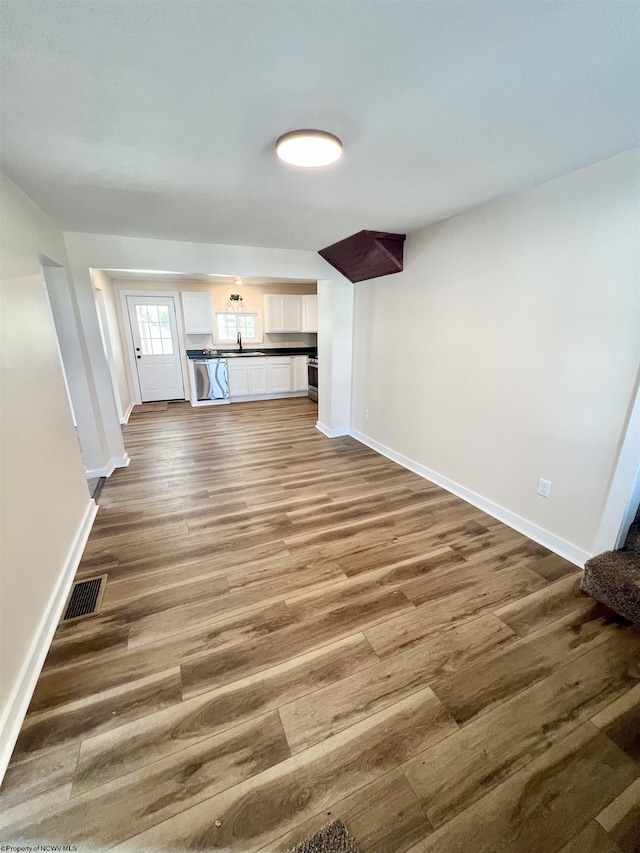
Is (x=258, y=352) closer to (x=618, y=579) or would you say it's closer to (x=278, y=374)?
(x=278, y=374)

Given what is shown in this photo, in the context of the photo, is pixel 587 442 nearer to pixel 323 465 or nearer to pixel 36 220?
pixel 323 465

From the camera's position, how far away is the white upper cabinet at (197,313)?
5957 millimetres

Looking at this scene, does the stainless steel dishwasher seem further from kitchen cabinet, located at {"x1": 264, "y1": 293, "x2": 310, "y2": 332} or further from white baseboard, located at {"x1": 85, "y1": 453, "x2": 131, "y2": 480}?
white baseboard, located at {"x1": 85, "y1": 453, "x2": 131, "y2": 480}

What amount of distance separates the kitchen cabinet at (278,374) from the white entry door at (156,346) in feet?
5.78

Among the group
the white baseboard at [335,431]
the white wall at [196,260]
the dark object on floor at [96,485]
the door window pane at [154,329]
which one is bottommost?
the dark object on floor at [96,485]

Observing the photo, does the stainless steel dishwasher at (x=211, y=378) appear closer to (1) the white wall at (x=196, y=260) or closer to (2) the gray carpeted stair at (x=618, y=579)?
(1) the white wall at (x=196, y=260)

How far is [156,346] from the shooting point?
6.15 m

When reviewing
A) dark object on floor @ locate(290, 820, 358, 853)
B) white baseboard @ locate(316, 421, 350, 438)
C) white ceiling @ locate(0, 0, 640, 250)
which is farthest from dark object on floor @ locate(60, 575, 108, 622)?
white baseboard @ locate(316, 421, 350, 438)

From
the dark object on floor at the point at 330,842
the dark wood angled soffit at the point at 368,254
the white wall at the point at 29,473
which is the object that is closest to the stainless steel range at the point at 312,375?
the dark wood angled soffit at the point at 368,254

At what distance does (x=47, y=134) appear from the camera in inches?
56.4

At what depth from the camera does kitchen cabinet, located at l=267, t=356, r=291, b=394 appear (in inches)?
256

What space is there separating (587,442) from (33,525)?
10.1 feet

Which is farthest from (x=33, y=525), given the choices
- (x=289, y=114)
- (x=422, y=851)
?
(x=289, y=114)

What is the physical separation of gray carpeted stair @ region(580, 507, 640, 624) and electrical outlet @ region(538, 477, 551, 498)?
44 cm
